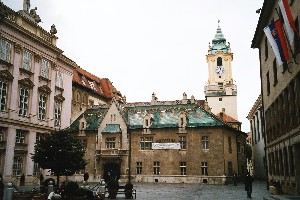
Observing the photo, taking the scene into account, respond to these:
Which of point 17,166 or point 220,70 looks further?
point 220,70

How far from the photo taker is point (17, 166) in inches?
1422

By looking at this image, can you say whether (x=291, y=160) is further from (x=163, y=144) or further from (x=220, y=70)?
(x=220, y=70)

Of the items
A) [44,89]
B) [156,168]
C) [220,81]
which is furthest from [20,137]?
[220,81]

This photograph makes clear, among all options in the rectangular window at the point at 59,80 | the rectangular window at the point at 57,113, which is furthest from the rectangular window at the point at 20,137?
the rectangular window at the point at 59,80

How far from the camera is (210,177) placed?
43.6 m

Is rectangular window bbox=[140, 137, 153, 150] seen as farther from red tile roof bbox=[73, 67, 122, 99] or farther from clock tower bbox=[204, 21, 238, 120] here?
clock tower bbox=[204, 21, 238, 120]

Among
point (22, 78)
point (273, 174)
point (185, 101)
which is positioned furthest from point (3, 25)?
point (273, 174)

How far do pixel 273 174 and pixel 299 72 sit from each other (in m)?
13.3

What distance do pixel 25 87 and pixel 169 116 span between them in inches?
819

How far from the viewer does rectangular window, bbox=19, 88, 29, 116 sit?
3725cm

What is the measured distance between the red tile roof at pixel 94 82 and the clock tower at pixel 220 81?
23.4 meters

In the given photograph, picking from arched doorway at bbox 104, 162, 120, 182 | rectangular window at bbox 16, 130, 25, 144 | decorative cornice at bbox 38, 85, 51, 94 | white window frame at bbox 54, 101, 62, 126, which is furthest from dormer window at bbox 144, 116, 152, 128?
rectangular window at bbox 16, 130, 25, 144

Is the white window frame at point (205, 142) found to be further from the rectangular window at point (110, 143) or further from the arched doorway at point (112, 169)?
the rectangular window at point (110, 143)

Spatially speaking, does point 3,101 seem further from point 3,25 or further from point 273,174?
point 273,174
